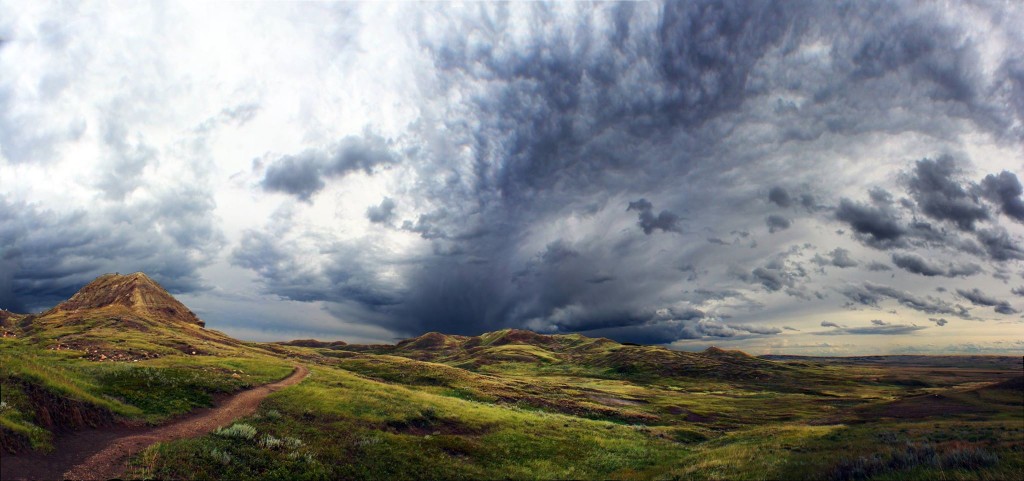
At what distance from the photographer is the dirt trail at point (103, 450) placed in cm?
1786

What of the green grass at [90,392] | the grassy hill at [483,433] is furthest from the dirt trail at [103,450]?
the green grass at [90,392]

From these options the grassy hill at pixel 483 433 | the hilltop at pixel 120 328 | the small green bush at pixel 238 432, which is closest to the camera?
the grassy hill at pixel 483 433

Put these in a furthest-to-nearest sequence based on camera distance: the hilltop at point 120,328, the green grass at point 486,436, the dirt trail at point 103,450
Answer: the hilltop at point 120,328 < the dirt trail at point 103,450 < the green grass at point 486,436

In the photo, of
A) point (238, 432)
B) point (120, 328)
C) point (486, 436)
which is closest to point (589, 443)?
point (486, 436)

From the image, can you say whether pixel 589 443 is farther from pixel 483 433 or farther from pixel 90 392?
pixel 90 392

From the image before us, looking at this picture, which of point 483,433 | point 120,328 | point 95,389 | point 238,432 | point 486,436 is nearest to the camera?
point 238,432

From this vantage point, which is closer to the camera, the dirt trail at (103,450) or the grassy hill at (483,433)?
the grassy hill at (483,433)

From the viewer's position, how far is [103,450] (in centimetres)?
2130

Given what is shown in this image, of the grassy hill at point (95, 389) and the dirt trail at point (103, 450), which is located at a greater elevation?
the grassy hill at point (95, 389)

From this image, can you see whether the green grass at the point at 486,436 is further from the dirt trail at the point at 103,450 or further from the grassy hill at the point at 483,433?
the dirt trail at the point at 103,450

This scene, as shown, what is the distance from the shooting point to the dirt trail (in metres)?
17.9

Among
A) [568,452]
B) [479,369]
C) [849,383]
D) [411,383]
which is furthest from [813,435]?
[479,369]

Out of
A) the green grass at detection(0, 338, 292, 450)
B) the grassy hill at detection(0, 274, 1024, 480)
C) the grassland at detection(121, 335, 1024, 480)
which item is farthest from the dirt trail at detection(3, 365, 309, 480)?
the grassland at detection(121, 335, 1024, 480)

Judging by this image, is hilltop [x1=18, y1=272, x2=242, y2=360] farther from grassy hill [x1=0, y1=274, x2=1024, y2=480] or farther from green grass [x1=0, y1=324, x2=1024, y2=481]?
green grass [x1=0, y1=324, x2=1024, y2=481]
